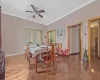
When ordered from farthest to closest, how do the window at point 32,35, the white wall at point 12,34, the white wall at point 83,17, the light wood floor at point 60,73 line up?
the window at point 32,35
the white wall at point 12,34
the white wall at point 83,17
the light wood floor at point 60,73

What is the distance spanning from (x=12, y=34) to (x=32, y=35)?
7.15 feet

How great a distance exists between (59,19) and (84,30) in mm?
2836

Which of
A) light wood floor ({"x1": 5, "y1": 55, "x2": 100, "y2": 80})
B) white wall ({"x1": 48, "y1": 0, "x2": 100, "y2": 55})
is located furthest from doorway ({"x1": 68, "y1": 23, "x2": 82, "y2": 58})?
light wood floor ({"x1": 5, "y1": 55, "x2": 100, "y2": 80})

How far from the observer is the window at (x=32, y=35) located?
29.4 ft

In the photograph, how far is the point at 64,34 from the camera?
7.79m

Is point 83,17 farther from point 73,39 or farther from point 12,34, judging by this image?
point 12,34

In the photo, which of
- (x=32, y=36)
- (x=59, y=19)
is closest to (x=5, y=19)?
(x=32, y=36)

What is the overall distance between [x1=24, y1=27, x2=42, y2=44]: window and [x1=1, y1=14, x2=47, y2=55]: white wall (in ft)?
1.39

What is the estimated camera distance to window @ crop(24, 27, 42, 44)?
8946mm

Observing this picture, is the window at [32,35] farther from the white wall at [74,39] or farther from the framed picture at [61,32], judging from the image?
the white wall at [74,39]

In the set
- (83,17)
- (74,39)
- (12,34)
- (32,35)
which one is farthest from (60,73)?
(32,35)

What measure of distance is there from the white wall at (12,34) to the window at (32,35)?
1.39ft

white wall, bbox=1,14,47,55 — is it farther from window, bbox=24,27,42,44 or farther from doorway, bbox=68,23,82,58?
doorway, bbox=68,23,82,58

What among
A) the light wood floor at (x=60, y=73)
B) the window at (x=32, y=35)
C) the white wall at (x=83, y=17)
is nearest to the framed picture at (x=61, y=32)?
the white wall at (x=83, y=17)
